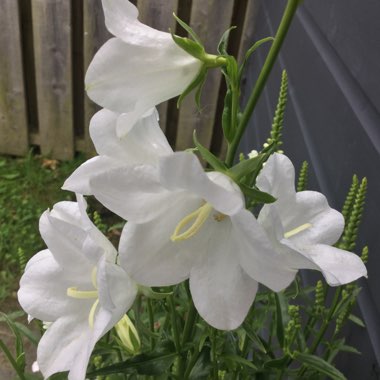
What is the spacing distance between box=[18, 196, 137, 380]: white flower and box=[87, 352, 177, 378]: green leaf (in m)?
0.13

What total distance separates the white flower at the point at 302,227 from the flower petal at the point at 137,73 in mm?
158

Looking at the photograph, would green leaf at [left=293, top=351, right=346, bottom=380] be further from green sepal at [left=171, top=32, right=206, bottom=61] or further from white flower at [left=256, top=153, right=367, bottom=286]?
green sepal at [left=171, top=32, right=206, bottom=61]

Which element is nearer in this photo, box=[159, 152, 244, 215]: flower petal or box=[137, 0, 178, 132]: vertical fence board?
box=[159, 152, 244, 215]: flower petal

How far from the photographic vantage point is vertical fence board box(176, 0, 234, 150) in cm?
253

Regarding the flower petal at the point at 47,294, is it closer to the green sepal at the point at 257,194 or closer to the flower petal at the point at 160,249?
the flower petal at the point at 160,249

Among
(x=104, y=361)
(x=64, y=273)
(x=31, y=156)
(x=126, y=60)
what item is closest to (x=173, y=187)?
(x=126, y=60)

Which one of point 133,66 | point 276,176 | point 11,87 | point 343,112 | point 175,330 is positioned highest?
point 133,66

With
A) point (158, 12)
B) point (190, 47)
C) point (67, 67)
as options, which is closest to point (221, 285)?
point (190, 47)

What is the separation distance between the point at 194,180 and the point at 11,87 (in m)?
2.57

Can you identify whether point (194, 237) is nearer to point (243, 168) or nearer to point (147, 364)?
point (243, 168)

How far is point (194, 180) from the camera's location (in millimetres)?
563

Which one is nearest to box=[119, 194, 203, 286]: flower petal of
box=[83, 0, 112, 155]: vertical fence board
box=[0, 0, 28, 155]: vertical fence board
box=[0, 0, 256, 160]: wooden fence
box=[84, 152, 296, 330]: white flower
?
box=[84, 152, 296, 330]: white flower

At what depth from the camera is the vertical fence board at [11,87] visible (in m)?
2.70

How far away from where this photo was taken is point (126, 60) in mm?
668
